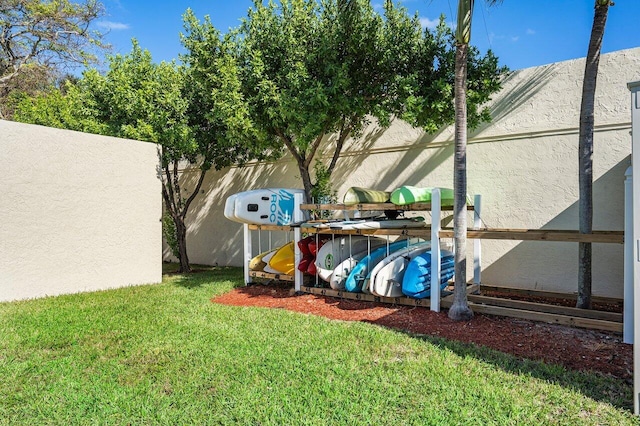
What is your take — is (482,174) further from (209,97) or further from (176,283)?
(176,283)

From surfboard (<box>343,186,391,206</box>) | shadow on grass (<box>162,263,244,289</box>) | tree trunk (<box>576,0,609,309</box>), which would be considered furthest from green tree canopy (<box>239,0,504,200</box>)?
shadow on grass (<box>162,263,244,289</box>)

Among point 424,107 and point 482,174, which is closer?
point 424,107

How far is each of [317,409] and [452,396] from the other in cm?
96

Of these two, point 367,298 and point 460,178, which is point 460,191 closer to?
point 460,178

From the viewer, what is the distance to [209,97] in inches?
294

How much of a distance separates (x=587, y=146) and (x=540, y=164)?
5.60 feet

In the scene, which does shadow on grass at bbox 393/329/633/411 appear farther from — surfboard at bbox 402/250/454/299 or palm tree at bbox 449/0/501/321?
surfboard at bbox 402/250/454/299

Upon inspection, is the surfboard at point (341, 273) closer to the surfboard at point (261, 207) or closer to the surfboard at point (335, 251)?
the surfboard at point (335, 251)

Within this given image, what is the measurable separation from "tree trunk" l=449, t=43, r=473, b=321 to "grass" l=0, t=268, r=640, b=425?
966 millimetres

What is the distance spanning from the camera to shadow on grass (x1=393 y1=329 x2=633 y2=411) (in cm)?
285

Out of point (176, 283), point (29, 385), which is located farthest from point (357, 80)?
point (29, 385)

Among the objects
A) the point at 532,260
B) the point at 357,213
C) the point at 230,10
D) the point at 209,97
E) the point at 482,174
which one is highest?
the point at 230,10

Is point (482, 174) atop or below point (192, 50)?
below

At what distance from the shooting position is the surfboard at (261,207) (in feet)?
23.0
